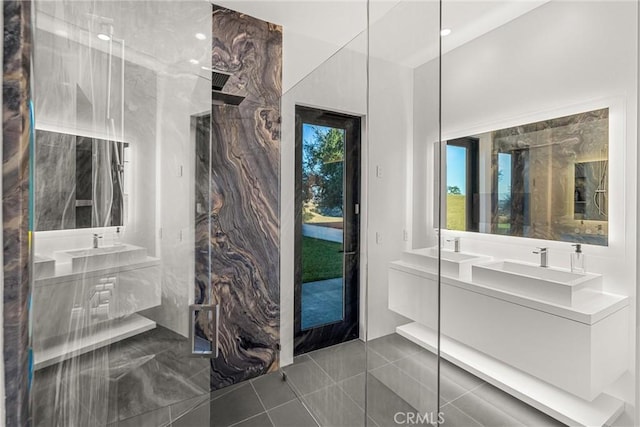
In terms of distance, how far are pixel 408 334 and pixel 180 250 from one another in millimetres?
1038

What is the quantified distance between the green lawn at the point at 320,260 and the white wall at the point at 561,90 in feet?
2.66

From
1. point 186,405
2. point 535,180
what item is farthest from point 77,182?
point 535,180

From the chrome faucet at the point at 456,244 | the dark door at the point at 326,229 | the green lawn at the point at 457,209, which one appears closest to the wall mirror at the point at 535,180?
the green lawn at the point at 457,209

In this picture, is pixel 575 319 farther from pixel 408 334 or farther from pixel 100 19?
pixel 100 19

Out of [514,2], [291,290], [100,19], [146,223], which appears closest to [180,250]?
[146,223]

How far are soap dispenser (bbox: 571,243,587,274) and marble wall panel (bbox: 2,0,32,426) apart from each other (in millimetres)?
2521

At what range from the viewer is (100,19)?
2.21 ft

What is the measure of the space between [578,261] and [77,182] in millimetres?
2529

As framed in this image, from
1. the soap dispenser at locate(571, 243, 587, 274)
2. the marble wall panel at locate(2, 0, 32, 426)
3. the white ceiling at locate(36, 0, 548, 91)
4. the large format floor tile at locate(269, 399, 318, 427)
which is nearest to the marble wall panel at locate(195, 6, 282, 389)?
the white ceiling at locate(36, 0, 548, 91)

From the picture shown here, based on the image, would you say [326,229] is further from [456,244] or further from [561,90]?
[561,90]

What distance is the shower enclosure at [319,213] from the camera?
607 mm

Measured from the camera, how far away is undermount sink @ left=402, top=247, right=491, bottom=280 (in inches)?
45.3

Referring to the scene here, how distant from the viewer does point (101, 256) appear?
2.29 feet

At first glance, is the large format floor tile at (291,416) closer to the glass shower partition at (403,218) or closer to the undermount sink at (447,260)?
the glass shower partition at (403,218)
